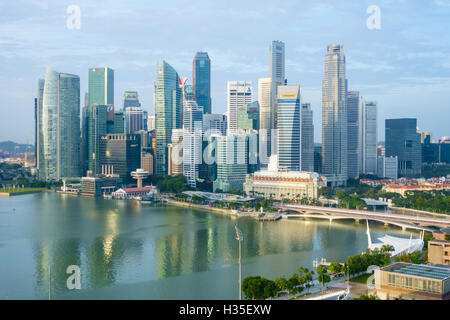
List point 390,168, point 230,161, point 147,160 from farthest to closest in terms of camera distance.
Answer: point 390,168 → point 147,160 → point 230,161

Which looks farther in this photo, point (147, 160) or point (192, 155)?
point (147, 160)

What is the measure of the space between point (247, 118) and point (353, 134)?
6.03m

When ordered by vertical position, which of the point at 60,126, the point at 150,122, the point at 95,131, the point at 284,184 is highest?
the point at 150,122

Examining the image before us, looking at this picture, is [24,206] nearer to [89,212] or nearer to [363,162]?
[89,212]

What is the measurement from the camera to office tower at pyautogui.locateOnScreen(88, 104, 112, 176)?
24.9m

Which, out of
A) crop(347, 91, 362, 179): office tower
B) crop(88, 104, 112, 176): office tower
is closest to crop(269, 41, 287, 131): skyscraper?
crop(347, 91, 362, 179): office tower

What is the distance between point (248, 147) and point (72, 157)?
32.3 feet

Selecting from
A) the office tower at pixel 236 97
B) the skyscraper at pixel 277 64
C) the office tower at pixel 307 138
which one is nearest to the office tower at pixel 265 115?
the skyscraper at pixel 277 64

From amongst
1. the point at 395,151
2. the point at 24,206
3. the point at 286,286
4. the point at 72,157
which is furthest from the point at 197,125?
the point at 286,286

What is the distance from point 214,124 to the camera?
87.6 feet

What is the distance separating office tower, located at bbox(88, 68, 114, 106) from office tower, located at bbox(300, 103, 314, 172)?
59.5 ft

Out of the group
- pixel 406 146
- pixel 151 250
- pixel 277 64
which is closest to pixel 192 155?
pixel 277 64

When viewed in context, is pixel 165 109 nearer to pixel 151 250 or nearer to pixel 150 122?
pixel 150 122

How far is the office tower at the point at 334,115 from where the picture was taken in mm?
24266
